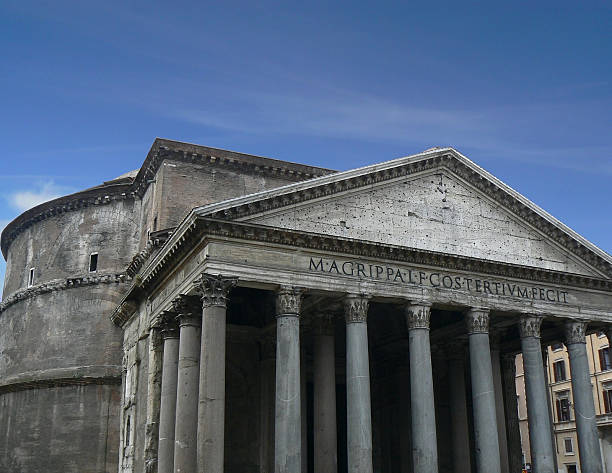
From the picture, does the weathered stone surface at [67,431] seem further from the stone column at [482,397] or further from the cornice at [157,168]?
the stone column at [482,397]

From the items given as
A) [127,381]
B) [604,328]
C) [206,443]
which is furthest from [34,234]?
[604,328]

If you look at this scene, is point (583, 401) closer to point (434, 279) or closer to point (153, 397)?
point (434, 279)

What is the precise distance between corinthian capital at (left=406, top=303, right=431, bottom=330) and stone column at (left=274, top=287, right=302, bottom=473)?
3.06m

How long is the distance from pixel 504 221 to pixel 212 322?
29.6 ft

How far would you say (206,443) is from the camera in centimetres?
1421

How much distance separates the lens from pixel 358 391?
15836 millimetres

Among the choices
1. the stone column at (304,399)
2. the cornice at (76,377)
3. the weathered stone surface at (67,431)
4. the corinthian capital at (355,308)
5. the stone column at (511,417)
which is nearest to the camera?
the corinthian capital at (355,308)

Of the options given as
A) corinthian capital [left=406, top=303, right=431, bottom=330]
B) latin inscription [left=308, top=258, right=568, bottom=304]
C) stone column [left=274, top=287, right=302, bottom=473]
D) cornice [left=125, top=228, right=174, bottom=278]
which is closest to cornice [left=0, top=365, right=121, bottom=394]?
cornice [left=125, top=228, right=174, bottom=278]

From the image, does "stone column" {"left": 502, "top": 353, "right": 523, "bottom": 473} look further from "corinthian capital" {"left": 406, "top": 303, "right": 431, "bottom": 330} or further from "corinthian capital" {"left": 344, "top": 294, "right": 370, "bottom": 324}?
"corinthian capital" {"left": 344, "top": 294, "right": 370, "bottom": 324}

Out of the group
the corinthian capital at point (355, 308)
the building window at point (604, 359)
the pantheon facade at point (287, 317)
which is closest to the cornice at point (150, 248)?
the pantheon facade at point (287, 317)

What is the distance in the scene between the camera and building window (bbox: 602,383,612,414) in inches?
1348

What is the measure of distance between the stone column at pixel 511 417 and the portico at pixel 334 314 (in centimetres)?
274

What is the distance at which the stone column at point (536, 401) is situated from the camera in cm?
1756

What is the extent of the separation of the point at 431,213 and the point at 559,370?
2340 centimetres
